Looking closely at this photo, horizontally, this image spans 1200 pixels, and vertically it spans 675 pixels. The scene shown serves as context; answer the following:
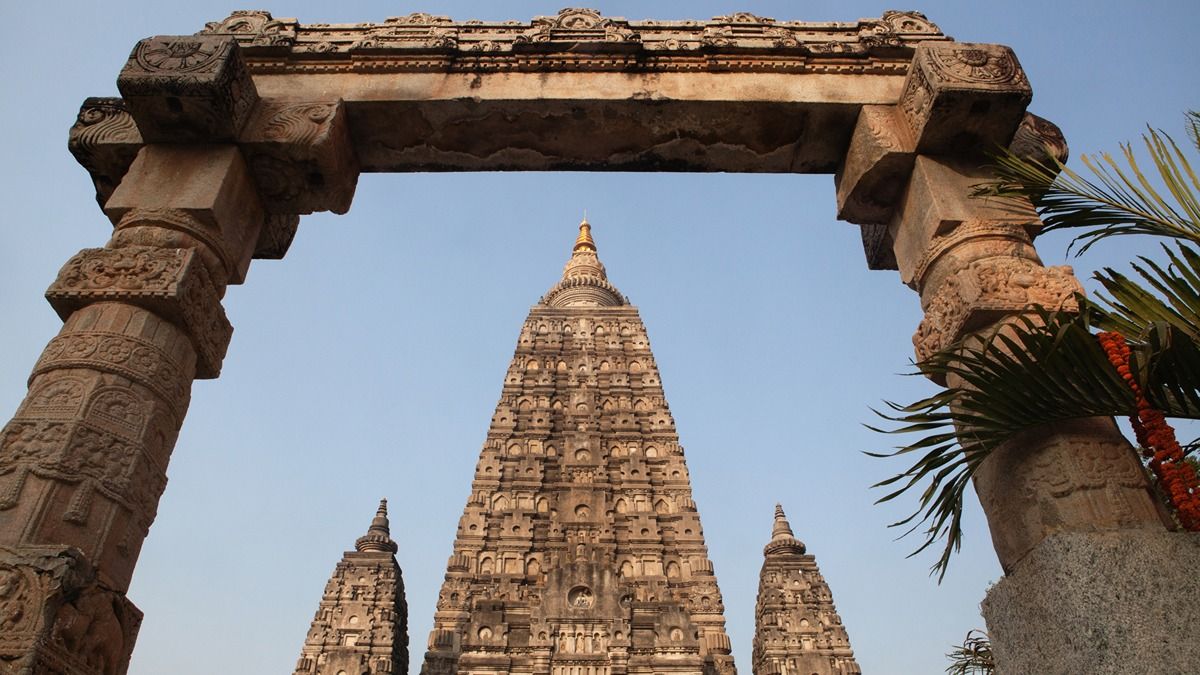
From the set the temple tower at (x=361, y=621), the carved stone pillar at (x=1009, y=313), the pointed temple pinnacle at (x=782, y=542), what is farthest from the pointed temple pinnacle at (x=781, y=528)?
the carved stone pillar at (x=1009, y=313)

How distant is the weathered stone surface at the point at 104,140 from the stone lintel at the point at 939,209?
5.05 m

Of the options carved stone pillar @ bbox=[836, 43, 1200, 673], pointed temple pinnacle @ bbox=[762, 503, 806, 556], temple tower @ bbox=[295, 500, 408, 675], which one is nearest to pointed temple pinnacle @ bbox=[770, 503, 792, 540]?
pointed temple pinnacle @ bbox=[762, 503, 806, 556]

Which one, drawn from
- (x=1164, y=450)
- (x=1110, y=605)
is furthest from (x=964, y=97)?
(x=1110, y=605)

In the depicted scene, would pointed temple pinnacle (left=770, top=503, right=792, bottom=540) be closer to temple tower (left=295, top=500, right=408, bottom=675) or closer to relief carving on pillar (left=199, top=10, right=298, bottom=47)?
temple tower (left=295, top=500, right=408, bottom=675)

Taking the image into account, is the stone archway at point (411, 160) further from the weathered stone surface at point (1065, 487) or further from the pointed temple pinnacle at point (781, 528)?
the pointed temple pinnacle at point (781, 528)

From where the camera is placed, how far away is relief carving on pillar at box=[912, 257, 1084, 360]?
4555mm

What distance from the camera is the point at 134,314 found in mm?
4746

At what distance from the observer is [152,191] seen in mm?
5277

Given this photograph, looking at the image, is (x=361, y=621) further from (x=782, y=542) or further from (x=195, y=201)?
(x=195, y=201)

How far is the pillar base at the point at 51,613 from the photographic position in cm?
351

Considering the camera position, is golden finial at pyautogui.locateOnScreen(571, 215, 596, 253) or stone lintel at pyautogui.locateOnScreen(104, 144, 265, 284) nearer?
stone lintel at pyautogui.locateOnScreen(104, 144, 265, 284)

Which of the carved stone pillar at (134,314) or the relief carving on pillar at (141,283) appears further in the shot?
the relief carving on pillar at (141,283)

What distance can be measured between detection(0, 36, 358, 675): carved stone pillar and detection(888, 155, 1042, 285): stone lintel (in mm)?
3766

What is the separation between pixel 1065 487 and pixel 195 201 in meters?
5.00
